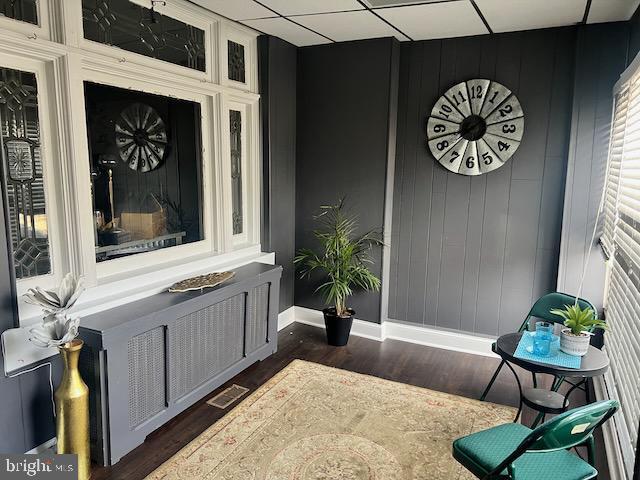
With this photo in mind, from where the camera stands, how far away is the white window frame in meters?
2.44

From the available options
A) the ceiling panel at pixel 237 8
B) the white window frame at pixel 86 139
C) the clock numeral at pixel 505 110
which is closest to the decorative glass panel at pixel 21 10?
the white window frame at pixel 86 139

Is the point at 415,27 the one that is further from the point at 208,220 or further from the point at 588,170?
the point at 208,220

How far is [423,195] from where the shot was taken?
4.20 m

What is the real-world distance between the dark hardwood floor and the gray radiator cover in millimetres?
84

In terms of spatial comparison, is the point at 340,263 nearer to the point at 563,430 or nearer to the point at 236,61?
the point at 236,61

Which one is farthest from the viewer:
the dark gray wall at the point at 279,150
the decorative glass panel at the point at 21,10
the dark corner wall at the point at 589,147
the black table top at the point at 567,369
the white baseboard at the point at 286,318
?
the white baseboard at the point at 286,318

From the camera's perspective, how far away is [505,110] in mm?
3807

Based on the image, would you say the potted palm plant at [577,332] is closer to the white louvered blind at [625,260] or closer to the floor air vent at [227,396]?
the white louvered blind at [625,260]

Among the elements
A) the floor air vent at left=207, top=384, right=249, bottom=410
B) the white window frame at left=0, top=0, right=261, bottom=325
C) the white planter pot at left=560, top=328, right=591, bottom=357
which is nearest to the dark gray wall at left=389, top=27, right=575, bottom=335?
the white planter pot at left=560, top=328, right=591, bottom=357

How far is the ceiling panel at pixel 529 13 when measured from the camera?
306 cm

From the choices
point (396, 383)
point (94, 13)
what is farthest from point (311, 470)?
point (94, 13)

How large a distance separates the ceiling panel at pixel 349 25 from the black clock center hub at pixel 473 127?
2.90 feet

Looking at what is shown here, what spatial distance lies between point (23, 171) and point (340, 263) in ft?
8.20

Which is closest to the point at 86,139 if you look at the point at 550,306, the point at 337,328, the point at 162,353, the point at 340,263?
the point at 162,353
